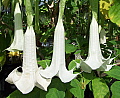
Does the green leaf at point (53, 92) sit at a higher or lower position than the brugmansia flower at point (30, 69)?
lower

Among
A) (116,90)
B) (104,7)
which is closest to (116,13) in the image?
(104,7)

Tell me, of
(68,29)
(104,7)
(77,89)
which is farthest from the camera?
(68,29)

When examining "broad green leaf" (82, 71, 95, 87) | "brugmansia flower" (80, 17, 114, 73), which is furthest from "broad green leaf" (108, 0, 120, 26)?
"broad green leaf" (82, 71, 95, 87)

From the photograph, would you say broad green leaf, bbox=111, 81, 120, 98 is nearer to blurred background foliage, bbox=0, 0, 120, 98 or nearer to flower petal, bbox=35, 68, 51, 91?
blurred background foliage, bbox=0, 0, 120, 98

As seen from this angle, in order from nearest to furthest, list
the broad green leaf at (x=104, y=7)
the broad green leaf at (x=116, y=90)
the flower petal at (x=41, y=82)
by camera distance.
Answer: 1. the flower petal at (x=41, y=82)
2. the broad green leaf at (x=116, y=90)
3. the broad green leaf at (x=104, y=7)

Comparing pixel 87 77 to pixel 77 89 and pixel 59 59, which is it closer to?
→ pixel 77 89

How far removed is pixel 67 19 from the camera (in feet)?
4.88

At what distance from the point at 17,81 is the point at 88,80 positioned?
0.96ft

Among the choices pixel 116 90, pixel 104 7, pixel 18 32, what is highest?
pixel 104 7

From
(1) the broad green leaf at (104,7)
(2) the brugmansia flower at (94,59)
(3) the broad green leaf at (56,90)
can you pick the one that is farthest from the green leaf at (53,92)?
(1) the broad green leaf at (104,7)

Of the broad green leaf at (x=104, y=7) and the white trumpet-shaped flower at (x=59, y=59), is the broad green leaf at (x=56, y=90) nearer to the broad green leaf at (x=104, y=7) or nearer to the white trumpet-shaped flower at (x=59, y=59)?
the white trumpet-shaped flower at (x=59, y=59)

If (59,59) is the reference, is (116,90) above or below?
below

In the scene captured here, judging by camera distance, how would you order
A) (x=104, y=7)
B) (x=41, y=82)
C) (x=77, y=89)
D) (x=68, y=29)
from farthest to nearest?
1. (x=68, y=29)
2. (x=104, y=7)
3. (x=77, y=89)
4. (x=41, y=82)

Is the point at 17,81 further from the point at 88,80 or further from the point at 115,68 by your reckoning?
the point at 115,68
